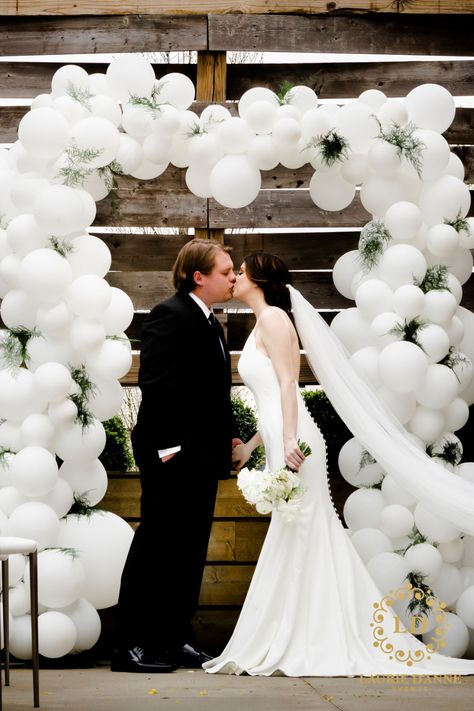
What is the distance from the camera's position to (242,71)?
5.96 m

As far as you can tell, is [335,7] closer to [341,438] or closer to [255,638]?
[341,438]

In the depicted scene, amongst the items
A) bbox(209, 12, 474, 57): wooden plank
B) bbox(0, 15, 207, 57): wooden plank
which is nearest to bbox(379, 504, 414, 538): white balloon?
bbox(209, 12, 474, 57): wooden plank

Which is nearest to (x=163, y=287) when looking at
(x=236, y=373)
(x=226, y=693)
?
(x=236, y=373)

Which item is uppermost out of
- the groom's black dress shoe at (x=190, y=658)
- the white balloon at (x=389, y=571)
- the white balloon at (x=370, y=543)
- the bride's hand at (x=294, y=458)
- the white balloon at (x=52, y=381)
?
the white balloon at (x=52, y=381)

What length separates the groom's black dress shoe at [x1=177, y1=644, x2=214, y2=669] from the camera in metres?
4.57

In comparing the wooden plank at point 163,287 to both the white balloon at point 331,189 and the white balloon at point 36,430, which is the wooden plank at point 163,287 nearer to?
the white balloon at point 331,189

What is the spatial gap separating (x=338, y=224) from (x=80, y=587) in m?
2.62

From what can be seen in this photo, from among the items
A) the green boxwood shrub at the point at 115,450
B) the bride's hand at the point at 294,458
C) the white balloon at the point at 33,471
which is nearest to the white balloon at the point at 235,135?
the bride's hand at the point at 294,458

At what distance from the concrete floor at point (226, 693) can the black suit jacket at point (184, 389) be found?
93cm

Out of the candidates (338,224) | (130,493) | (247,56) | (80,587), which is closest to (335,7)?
(247,56)

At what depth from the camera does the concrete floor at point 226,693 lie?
3596mm

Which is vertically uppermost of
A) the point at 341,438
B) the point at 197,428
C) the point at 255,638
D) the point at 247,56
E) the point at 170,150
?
the point at 247,56

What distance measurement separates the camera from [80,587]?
4543mm

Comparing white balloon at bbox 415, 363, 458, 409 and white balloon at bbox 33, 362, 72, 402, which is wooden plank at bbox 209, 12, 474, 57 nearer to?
white balloon at bbox 415, 363, 458, 409
